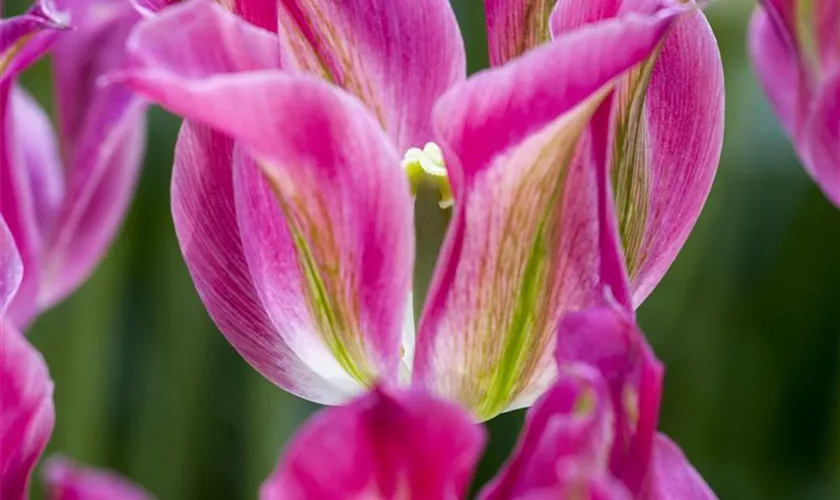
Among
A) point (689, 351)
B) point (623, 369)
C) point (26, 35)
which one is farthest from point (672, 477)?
point (689, 351)

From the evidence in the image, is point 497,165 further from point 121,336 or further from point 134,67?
point 121,336

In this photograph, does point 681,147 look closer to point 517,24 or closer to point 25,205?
point 517,24

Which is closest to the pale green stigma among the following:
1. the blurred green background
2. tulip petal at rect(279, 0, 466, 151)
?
tulip petal at rect(279, 0, 466, 151)

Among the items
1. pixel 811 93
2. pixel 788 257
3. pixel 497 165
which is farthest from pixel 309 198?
pixel 788 257

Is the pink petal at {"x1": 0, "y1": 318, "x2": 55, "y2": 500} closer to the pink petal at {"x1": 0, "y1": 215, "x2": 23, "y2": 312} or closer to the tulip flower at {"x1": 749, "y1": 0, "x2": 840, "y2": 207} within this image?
the pink petal at {"x1": 0, "y1": 215, "x2": 23, "y2": 312}

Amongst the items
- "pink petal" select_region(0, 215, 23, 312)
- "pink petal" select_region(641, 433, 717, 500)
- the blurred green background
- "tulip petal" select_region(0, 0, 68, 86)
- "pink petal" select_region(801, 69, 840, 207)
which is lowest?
the blurred green background

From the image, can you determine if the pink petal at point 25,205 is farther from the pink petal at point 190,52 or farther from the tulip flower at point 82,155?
the pink petal at point 190,52
